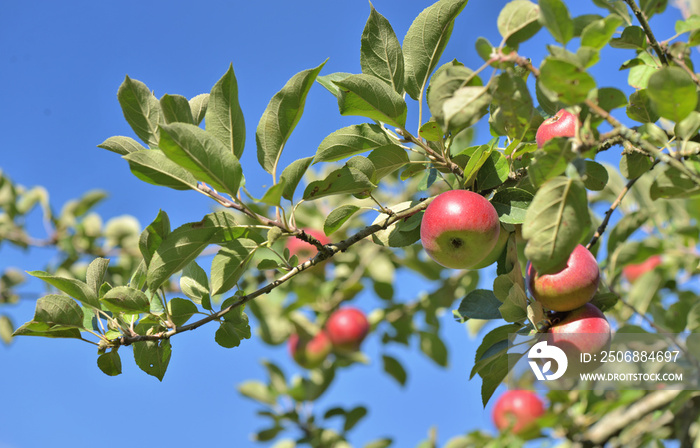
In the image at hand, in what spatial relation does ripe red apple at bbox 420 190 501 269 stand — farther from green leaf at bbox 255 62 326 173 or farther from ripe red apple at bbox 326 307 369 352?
ripe red apple at bbox 326 307 369 352

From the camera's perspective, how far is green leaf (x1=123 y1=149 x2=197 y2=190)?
124cm

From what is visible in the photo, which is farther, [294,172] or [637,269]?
[637,269]

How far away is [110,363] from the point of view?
1.45m

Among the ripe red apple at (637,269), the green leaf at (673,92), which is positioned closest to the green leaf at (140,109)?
the green leaf at (673,92)

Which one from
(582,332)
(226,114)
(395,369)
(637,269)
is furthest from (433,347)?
(226,114)

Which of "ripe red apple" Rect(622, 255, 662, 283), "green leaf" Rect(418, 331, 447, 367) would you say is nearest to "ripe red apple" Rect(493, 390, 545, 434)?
"green leaf" Rect(418, 331, 447, 367)

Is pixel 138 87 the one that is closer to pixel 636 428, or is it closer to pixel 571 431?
pixel 571 431

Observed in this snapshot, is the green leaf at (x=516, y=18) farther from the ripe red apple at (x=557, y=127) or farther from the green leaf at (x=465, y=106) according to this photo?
the ripe red apple at (x=557, y=127)

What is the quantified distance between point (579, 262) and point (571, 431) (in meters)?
1.62

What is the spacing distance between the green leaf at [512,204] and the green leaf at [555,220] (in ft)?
0.99

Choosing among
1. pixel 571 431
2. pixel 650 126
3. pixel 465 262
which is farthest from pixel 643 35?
pixel 571 431

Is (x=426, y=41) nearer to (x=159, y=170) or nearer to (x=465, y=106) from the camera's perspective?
(x=465, y=106)

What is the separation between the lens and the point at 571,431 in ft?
8.82

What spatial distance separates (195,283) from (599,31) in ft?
3.60
